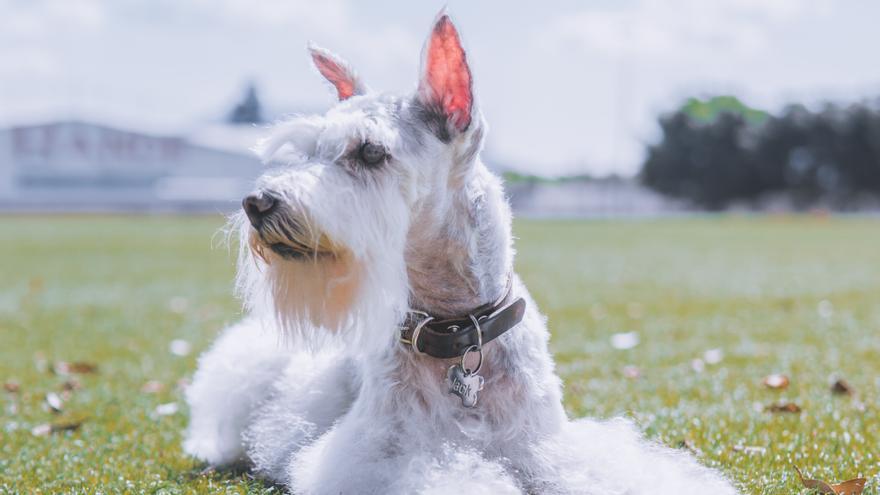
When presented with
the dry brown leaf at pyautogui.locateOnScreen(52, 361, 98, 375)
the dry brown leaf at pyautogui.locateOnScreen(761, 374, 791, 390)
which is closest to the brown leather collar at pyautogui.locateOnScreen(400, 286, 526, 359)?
the dry brown leaf at pyautogui.locateOnScreen(761, 374, 791, 390)

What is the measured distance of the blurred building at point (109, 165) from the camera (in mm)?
61094

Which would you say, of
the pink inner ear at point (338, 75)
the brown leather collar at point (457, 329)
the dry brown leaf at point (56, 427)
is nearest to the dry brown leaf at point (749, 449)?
the brown leather collar at point (457, 329)

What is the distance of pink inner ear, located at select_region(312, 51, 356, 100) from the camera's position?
3371 millimetres

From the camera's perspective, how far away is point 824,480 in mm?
3207

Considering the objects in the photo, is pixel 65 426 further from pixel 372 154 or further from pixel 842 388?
pixel 842 388

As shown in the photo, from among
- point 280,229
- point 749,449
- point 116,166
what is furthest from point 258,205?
point 116,166

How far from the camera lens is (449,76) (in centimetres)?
288

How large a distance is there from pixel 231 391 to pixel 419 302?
4.29ft

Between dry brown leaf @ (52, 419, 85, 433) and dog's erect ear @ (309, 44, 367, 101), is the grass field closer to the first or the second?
dry brown leaf @ (52, 419, 85, 433)

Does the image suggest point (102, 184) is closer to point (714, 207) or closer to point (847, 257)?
point (714, 207)

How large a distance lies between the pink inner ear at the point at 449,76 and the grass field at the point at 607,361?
141cm

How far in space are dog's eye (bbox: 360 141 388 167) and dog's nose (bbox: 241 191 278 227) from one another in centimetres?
34

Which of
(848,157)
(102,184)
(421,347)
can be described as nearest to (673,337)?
(421,347)

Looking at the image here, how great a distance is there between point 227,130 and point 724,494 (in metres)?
71.2
